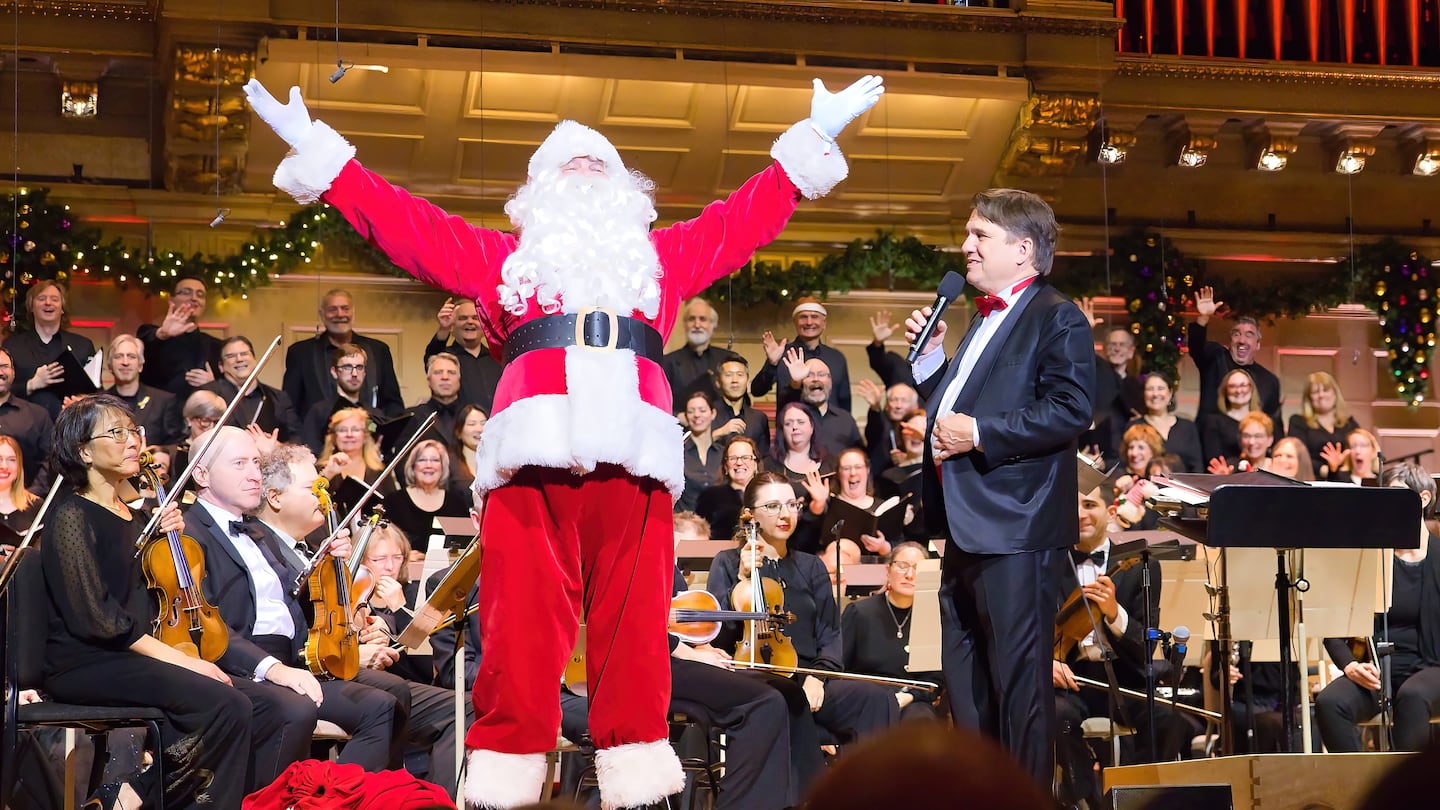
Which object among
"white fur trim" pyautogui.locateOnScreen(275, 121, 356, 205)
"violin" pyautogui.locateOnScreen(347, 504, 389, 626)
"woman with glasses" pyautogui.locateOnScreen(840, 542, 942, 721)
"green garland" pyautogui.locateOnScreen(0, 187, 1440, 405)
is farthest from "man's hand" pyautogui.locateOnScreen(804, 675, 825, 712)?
"green garland" pyautogui.locateOnScreen(0, 187, 1440, 405)

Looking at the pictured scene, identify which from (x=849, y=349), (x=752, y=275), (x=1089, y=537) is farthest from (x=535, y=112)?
(x=1089, y=537)

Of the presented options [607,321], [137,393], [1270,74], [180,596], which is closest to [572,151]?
[607,321]

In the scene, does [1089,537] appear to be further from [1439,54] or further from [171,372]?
[1439,54]

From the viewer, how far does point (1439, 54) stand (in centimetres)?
952

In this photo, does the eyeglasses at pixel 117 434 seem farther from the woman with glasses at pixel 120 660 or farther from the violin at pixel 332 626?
the violin at pixel 332 626

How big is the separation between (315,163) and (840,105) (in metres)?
1.19

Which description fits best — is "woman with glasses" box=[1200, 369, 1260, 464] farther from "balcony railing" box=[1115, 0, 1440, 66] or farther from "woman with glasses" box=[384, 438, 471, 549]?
"woman with glasses" box=[384, 438, 471, 549]

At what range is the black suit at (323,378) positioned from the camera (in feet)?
24.3

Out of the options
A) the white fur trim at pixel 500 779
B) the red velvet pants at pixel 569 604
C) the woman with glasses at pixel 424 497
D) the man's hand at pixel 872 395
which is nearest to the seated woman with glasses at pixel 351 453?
the woman with glasses at pixel 424 497

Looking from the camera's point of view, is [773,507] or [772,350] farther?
[772,350]

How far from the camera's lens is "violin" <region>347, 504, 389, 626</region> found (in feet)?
15.7

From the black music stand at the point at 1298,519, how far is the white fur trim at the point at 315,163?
214cm

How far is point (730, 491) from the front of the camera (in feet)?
21.6

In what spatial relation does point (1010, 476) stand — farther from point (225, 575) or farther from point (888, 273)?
point (888, 273)
